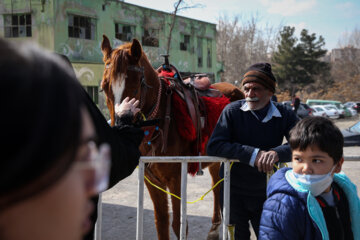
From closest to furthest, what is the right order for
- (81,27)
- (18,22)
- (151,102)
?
(151,102)
(18,22)
(81,27)

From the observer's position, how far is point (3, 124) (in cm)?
43

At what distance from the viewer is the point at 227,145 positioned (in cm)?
257

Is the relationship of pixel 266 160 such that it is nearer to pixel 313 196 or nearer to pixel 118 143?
pixel 313 196

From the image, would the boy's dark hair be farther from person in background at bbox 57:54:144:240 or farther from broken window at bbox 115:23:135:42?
broken window at bbox 115:23:135:42

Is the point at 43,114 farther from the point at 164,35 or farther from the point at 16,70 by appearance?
the point at 164,35

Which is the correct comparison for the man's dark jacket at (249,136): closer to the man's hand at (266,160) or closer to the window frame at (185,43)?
the man's hand at (266,160)

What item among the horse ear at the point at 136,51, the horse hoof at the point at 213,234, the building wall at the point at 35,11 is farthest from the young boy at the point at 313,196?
the building wall at the point at 35,11

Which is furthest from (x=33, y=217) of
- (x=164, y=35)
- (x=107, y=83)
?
(x=164, y=35)

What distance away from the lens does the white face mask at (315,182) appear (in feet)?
5.92

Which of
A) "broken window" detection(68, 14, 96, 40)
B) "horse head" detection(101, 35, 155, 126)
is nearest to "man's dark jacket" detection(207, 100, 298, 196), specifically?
"horse head" detection(101, 35, 155, 126)

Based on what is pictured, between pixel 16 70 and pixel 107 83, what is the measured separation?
275cm

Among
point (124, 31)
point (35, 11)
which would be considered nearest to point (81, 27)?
point (35, 11)

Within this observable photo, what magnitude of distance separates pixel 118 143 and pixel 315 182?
1108 millimetres

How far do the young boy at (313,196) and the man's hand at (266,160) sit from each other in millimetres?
447
